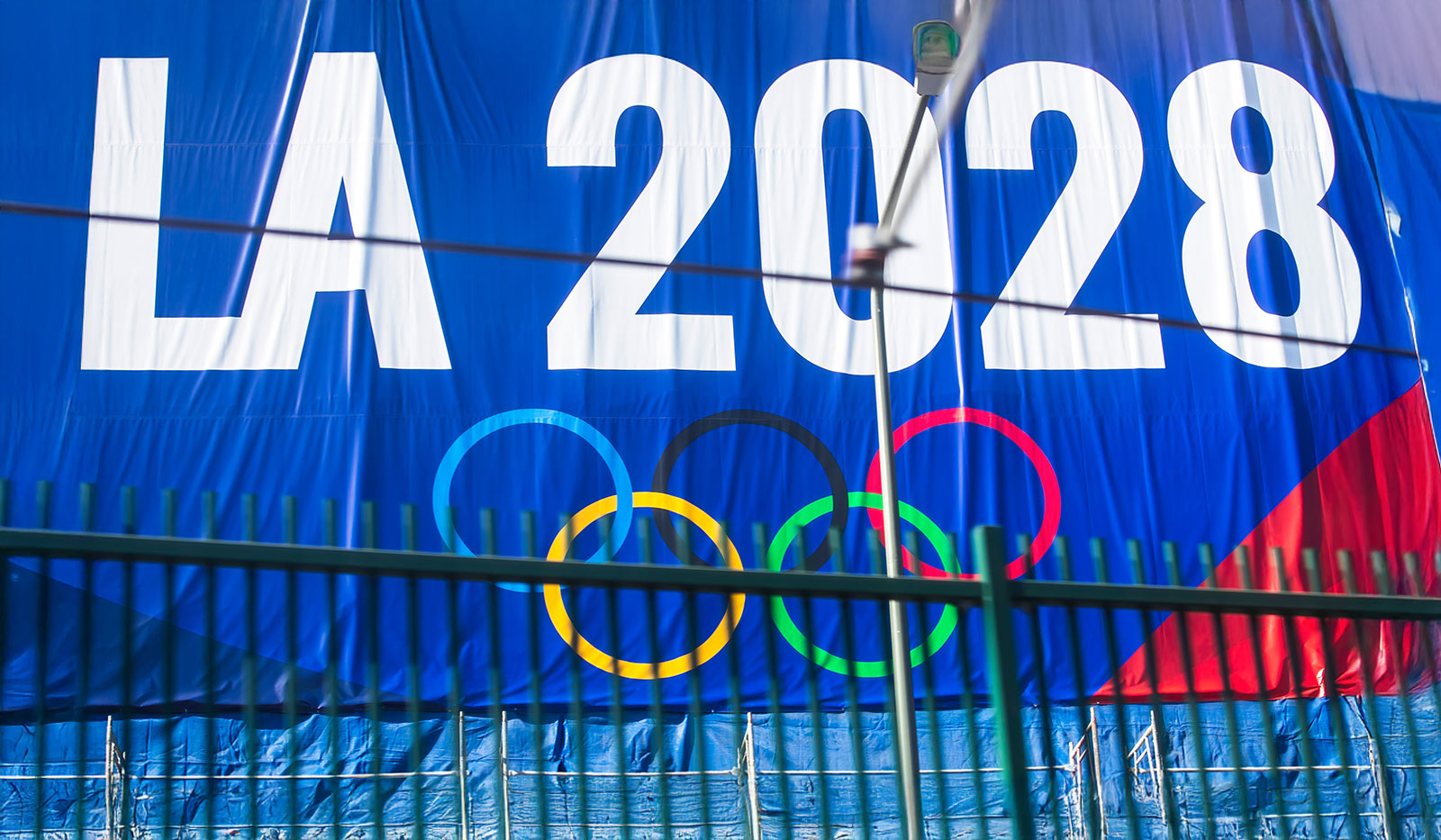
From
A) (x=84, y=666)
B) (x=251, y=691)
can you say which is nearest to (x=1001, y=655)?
(x=251, y=691)

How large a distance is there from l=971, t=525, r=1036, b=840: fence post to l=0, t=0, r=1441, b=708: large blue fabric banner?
7955mm

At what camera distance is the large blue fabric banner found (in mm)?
12227

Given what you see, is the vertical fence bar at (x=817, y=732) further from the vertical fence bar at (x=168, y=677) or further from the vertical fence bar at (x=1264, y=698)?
the vertical fence bar at (x=168, y=677)

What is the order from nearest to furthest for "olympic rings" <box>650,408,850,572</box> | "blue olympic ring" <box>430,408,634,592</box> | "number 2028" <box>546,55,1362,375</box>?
"blue olympic ring" <box>430,408,634,592</box> → "olympic rings" <box>650,408,850,572</box> → "number 2028" <box>546,55,1362,375</box>

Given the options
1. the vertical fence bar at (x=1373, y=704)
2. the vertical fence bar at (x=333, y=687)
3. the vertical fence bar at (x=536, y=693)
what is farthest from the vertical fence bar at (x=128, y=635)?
the vertical fence bar at (x=1373, y=704)

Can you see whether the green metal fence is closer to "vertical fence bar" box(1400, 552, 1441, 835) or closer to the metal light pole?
"vertical fence bar" box(1400, 552, 1441, 835)

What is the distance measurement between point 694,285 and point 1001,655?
9.69 m

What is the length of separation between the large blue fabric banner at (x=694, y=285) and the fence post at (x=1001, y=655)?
7.96 m

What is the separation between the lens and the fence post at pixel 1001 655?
11.4 feet

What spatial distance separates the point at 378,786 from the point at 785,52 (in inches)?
459

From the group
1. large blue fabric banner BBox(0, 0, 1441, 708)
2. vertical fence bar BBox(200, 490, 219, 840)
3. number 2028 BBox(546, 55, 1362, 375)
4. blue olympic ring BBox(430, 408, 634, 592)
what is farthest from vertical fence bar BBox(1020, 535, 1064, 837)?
number 2028 BBox(546, 55, 1362, 375)

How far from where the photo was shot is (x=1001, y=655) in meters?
3.52

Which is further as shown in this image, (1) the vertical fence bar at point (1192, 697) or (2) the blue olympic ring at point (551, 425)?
(2) the blue olympic ring at point (551, 425)

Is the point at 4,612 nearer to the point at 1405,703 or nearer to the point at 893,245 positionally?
the point at 1405,703
